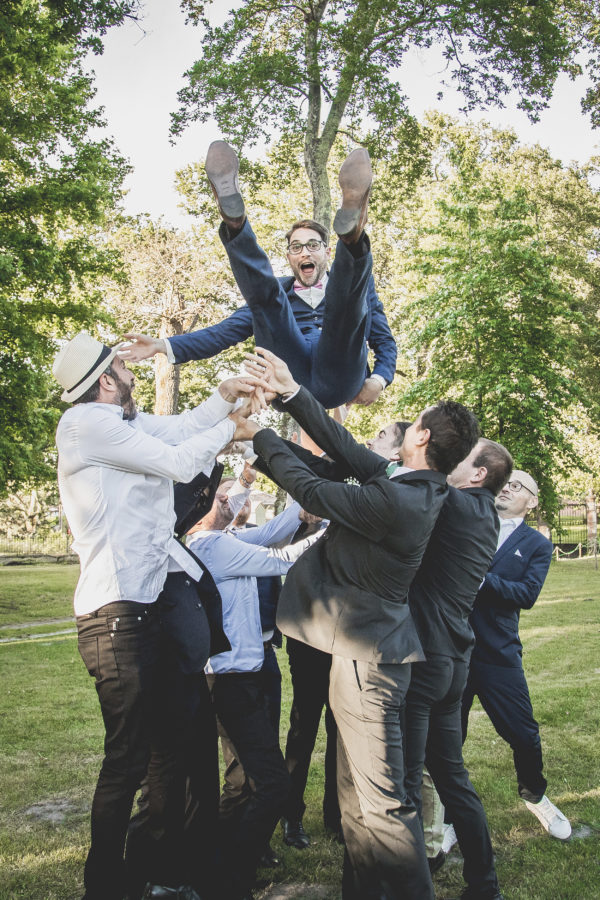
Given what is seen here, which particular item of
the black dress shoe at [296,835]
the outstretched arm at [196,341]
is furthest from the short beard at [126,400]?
the black dress shoe at [296,835]

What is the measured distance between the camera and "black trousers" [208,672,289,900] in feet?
11.5

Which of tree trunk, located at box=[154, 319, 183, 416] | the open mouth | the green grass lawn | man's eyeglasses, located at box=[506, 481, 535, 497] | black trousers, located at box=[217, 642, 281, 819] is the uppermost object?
tree trunk, located at box=[154, 319, 183, 416]

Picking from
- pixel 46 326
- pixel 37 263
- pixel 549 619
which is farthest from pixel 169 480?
pixel 46 326

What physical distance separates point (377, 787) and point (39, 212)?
15223mm

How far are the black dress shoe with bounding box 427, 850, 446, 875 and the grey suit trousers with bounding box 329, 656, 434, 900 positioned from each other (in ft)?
4.05

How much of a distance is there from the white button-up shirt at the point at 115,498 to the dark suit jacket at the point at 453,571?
1311 mm

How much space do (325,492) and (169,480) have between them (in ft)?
2.57

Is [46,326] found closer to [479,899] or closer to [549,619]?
[549,619]

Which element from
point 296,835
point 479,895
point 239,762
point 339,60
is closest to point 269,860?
point 296,835

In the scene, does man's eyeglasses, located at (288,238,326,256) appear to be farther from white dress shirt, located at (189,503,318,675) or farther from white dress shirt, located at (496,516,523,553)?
white dress shirt, located at (496,516,523,553)

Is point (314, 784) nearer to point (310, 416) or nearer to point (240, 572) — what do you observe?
point (240, 572)

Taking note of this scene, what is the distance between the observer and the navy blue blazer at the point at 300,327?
159 inches

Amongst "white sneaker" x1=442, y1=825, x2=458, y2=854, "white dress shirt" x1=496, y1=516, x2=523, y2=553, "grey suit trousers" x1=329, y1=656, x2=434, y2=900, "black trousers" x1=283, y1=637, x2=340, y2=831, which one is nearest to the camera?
"grey suit trousers" x1=329, y1=656, x2=434, y2=900

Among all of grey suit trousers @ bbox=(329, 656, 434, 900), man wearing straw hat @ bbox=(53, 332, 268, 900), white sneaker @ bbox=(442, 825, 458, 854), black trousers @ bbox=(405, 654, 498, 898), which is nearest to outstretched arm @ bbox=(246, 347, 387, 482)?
man wearing straw hat @ bbox=(53, 332, 268, 900)
